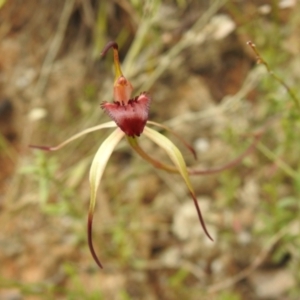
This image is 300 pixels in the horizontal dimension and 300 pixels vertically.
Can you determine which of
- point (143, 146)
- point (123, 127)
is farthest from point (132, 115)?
point (143, 146)

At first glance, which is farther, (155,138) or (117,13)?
(117,13)

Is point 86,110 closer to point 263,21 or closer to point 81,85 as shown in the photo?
point 81,85

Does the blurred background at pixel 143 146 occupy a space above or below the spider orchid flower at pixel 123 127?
below


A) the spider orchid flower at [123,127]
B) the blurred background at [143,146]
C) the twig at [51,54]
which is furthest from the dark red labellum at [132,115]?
the twig at [51,54]

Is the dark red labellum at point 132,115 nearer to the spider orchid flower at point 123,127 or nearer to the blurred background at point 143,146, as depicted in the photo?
the spider orchid flower at point 123,127

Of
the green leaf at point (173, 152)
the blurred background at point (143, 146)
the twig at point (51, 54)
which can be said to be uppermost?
the green leaf at point (173, 152)

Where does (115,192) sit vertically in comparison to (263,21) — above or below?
below

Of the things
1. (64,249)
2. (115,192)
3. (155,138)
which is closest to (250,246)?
(115,192)

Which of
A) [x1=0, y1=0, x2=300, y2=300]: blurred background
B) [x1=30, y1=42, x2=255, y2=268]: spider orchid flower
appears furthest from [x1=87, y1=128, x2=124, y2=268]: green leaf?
[x1=0, y1=0, x2=300, y2=300]: blurred background
